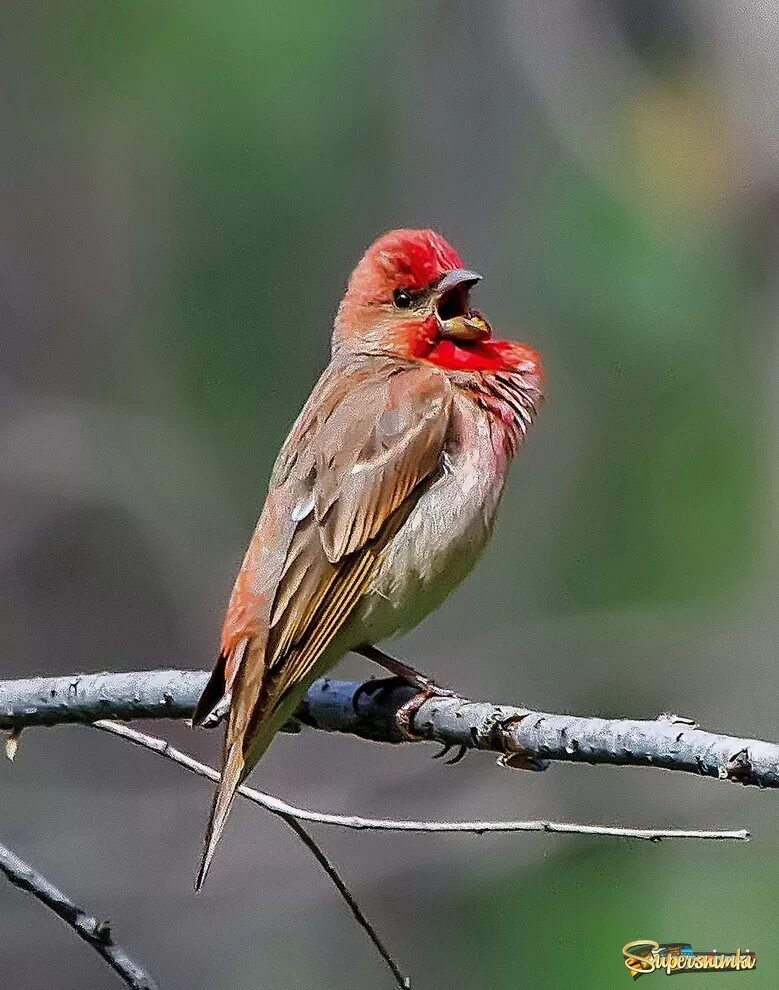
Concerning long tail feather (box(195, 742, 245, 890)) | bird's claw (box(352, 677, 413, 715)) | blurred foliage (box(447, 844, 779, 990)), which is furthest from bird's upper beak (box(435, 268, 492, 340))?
blurred foliage (box(447, 844, 779, 990))

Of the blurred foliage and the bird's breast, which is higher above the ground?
the blurred foliage

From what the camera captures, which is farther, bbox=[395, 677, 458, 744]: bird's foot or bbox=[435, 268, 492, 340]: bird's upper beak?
bbox=[435, 268, 492, 340]: bird's upper beak

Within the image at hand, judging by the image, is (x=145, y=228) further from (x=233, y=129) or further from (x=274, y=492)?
(x=274, y=492)

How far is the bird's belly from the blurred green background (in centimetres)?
428

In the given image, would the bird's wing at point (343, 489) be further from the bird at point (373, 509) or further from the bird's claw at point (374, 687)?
the bird's claw at point (374, 687)

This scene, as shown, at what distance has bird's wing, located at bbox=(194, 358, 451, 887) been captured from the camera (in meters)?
4.62

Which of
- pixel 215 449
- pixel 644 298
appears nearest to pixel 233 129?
pixel 215 449

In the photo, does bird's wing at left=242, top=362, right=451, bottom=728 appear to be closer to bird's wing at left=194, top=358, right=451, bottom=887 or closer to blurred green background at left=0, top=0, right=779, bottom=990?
bird's wing at left=194, top=358, right=451, bottom=887

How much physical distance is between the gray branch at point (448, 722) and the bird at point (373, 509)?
4.5 inches

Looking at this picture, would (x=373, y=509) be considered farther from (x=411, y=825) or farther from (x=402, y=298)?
(x=411, y=825)

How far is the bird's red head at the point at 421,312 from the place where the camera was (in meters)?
5.40

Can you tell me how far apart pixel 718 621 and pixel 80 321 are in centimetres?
540

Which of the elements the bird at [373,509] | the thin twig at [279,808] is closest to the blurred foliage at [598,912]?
the bird at [373,509]

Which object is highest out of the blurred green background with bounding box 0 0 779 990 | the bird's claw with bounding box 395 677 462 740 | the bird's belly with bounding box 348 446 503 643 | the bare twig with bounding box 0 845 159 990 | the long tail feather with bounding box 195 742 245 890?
the blurred green background with bounding box 0 0 779 990
